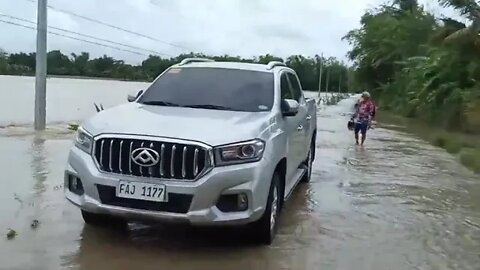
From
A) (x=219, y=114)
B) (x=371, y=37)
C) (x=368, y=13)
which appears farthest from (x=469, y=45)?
(x=368, y=13)

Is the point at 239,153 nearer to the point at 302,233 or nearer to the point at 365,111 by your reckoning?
the point at 302,233

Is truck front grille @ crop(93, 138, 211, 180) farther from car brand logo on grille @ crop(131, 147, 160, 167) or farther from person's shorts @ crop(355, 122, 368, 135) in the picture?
person's shorts @ crop(355, 122, 368, 135)

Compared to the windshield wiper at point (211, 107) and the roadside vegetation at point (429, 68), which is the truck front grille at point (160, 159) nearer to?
the windshield wiper at point (211, 107)

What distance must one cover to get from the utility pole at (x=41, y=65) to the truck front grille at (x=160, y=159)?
13.4 metres

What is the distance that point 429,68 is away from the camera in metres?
29.5

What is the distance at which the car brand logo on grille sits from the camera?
5391 mm

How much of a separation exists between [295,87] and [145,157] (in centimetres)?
366

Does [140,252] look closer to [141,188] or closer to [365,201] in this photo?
[141,188]

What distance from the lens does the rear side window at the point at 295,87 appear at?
27.4 ft

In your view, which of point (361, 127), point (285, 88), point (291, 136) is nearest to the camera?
point (291, 136)

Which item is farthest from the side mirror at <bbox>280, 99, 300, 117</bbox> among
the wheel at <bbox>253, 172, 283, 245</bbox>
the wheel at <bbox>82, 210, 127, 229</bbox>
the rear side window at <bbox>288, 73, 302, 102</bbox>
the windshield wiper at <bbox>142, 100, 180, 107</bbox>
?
the wheel at <bbox>82, 210, 127, 229</bbox>

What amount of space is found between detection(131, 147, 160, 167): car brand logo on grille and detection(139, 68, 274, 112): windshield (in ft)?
4.37

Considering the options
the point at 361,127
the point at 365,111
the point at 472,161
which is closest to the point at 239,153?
the point at 472,161

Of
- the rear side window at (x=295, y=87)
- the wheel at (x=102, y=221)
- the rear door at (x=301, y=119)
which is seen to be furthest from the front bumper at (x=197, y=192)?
the rear side window at (x=295, y=87)
